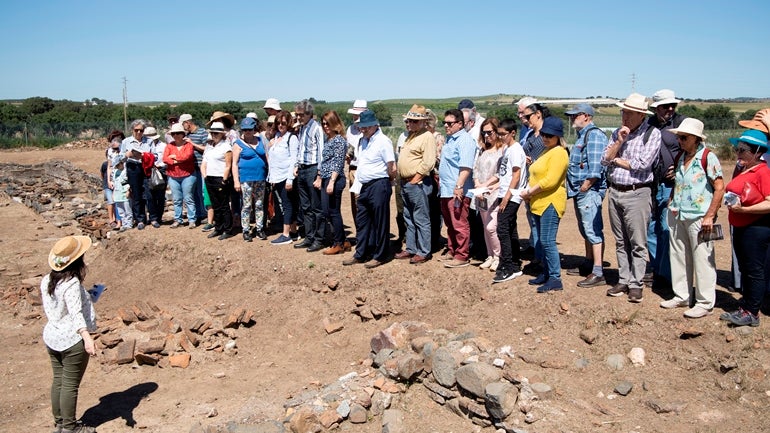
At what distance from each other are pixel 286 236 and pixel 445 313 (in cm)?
372

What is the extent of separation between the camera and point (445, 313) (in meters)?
7.61

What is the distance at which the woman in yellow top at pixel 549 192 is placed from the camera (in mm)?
6832

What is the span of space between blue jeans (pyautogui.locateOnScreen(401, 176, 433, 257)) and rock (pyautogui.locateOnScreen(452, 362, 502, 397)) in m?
2.93

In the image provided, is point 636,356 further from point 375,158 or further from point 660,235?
point 375,158

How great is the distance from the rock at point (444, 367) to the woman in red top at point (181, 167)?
6853mm

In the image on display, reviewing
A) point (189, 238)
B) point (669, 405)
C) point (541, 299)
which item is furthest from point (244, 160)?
point (669, 405)

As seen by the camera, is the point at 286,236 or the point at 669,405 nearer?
the point at 669,405

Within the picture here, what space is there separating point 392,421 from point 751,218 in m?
3.95

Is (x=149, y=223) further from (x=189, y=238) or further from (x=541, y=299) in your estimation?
(x=541, y=299)

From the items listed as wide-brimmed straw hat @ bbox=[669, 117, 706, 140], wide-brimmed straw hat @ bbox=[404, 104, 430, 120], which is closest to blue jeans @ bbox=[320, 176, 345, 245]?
wide-brimmed straw hat @ bbox=[404, 104, 430, 120]

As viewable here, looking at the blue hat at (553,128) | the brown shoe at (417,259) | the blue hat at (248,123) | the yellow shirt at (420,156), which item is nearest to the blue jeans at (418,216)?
the brown shoe at (417,259)

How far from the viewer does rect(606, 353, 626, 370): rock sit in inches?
237

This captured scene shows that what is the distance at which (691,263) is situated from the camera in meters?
6.34

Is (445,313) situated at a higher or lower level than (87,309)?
lower
